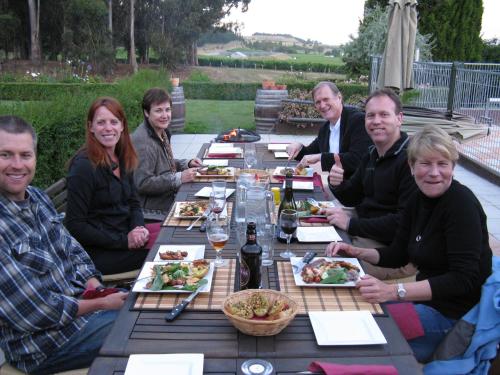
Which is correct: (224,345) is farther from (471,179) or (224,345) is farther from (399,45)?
(471,179)

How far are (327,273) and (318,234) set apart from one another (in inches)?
22.2

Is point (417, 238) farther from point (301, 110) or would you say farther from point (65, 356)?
point (301, 110)

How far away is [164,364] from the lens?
1.42 meters

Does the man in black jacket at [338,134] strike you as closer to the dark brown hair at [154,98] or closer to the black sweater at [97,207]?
the dark brown hair at [154,98]

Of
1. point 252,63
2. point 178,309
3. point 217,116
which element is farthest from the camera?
point 252,63

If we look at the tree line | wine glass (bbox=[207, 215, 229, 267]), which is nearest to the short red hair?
wine glass (bbox=[207, 215, 229, 267])

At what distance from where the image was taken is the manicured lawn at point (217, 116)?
37.6 ft

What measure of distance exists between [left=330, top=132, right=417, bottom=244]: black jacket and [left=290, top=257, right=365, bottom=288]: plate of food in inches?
28.3

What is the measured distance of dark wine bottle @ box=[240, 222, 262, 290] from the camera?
1805 millimetres

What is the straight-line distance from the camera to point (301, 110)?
10539mm

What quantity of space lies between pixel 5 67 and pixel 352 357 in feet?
98.3

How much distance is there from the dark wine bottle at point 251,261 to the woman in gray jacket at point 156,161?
1.90 m

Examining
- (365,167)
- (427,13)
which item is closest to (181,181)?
(365,167)

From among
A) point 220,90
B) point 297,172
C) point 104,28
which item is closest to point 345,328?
point 297,172
